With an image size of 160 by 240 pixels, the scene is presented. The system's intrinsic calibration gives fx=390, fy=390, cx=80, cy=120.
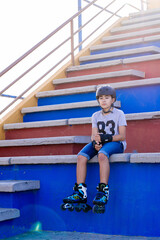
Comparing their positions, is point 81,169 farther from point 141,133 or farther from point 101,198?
point 141,133

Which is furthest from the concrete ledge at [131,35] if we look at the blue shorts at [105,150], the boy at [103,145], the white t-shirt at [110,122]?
the blue shorts at [105,150]

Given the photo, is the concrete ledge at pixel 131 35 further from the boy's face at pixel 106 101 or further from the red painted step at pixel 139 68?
the boy's face at pixel 106 101

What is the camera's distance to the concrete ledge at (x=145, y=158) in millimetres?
2914

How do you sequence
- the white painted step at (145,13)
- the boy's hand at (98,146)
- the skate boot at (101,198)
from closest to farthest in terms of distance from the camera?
the skate boot at (101,198)
the boy's hand at (98,146)
the white painted step at (145,13)

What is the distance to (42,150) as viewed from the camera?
391 cm

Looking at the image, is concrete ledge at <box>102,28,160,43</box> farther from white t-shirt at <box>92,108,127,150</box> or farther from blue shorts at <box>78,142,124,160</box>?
blue shorts at <box>78,142,124,160</box>

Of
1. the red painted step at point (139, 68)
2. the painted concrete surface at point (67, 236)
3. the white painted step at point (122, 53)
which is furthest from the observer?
the white painted step at point (122, 53)

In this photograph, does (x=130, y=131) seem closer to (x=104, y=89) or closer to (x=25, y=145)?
(x=104, y=89)

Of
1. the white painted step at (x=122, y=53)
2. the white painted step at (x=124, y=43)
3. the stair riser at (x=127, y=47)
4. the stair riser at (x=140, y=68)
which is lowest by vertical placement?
the stair riser at (x=140, y=68)

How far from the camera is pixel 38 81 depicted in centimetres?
523

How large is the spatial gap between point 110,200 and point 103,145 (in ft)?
1.49

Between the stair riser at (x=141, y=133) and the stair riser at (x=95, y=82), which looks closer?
the stair riser at (x=141, y=133)

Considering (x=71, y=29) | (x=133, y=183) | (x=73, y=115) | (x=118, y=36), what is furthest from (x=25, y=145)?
(x=118, y=36)

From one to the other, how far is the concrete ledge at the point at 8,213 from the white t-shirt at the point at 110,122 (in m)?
Result: 1.00
